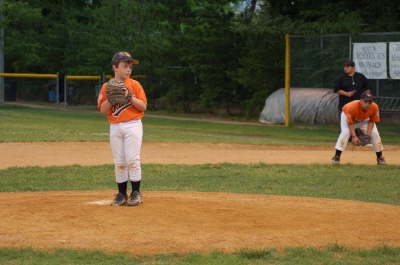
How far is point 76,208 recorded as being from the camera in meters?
8.14

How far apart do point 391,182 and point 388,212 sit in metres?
3.74

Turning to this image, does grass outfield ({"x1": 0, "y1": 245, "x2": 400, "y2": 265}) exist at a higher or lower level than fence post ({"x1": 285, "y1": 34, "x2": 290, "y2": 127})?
lower

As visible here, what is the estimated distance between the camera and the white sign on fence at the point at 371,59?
21734 mm

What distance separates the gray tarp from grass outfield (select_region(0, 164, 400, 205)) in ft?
33.9

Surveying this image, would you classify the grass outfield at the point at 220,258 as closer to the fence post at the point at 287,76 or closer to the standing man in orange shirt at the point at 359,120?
the standing man in orange shirt at the point at 359,120

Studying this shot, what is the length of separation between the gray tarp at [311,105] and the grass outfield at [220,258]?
17992mm

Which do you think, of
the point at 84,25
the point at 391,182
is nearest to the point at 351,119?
the point at 391,182

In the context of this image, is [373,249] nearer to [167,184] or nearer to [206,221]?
[206,221]

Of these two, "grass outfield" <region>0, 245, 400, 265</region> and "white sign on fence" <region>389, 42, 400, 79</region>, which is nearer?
"grass outfield" <region>0, 245, 400, 265</region>

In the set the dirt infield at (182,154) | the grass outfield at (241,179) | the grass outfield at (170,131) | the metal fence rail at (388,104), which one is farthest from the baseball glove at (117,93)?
the metal fence rail at (388,104)

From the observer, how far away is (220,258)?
607cm

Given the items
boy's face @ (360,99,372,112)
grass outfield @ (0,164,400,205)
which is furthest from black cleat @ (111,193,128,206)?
boy's face @ (360,99,372,112)

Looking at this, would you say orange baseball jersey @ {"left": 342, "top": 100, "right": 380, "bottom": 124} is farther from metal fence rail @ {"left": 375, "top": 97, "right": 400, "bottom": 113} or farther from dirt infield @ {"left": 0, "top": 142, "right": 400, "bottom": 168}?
metal fence rail @ {"left": 375, "top": 97, "right": 400, "bottom": 113}

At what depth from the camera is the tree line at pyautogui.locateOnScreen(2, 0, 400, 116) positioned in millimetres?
27281
